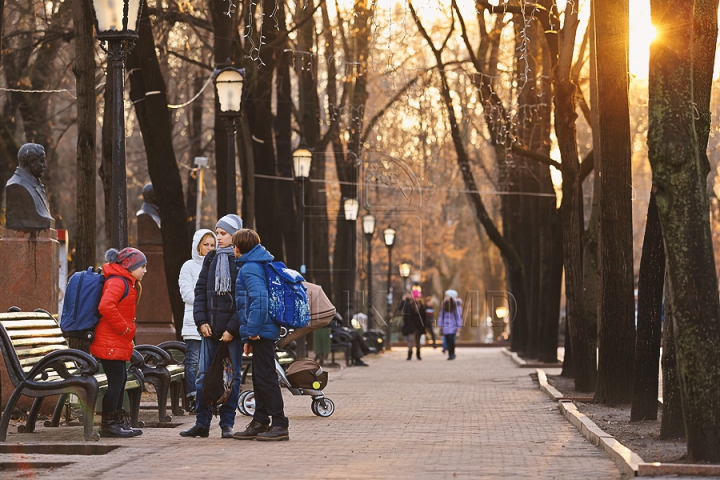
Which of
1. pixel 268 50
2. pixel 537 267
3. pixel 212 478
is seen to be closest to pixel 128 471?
pixel 212 478

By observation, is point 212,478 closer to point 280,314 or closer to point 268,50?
point 280,314

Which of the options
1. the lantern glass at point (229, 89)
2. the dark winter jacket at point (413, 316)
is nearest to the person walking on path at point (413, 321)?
the dark winter jacket at point (413, 316)

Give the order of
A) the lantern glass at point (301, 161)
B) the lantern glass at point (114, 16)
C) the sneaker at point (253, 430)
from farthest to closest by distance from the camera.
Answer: the lantern glass at point (301, 161) < the lantern glass at point (114, 16) < the sneaker at point (253, 430)

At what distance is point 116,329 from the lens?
37.2 ft

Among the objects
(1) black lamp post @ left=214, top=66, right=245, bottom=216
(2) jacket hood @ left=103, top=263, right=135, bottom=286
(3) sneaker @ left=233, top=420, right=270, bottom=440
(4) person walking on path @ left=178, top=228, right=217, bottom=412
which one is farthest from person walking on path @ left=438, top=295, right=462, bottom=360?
(2) jacket hood @ left=103, top=263, right=135, bottom=286

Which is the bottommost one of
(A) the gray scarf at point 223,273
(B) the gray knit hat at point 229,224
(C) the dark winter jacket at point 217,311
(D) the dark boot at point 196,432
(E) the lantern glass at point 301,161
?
(D) the dark boot at point 196,432

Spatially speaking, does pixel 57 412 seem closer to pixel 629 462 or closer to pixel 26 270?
pixel 26 270

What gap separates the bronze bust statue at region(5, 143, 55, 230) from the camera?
1412cm

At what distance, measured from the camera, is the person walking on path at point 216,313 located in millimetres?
11492

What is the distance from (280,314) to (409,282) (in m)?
68.8

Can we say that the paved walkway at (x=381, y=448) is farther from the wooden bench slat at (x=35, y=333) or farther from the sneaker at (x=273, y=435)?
the wooden bench slat at (x=35, y=333)

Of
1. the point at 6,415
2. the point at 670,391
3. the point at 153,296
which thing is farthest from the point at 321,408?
the point at 153,296

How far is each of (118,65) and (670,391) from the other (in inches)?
242

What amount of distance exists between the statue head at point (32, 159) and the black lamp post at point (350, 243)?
20.3 m
